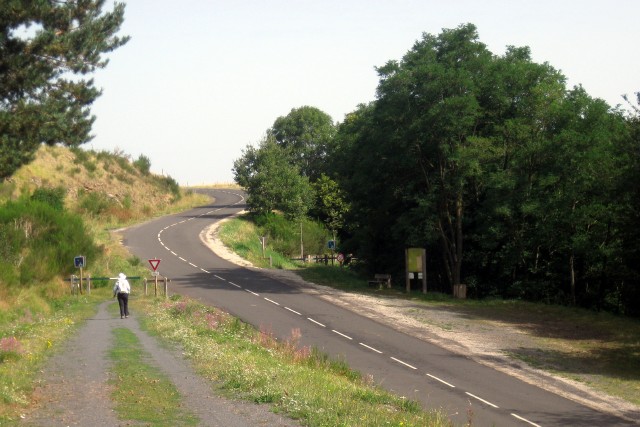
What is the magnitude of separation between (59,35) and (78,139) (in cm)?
368

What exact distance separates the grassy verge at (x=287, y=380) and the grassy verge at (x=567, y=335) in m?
7.56

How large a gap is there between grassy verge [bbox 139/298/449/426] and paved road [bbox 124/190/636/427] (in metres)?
1.41

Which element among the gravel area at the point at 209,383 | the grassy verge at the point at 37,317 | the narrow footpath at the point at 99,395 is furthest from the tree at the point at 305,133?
the narrow footpath at the point at 99,395

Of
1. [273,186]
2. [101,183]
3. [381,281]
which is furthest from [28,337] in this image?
[101,183]

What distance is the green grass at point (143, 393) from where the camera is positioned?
11.0m

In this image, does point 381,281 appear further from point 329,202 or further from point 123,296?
point 329,202

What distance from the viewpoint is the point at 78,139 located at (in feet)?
76.2

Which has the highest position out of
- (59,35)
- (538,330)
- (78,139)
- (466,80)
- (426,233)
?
(466,80)

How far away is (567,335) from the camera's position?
30.7 meters

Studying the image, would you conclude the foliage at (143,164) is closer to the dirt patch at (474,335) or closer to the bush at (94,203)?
the bush at (94,203)

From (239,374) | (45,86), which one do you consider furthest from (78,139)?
(239,374)

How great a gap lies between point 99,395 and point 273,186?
66.2 m

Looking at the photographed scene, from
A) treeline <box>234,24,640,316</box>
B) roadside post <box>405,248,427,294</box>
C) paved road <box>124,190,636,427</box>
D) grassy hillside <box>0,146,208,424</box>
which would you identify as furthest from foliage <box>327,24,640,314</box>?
grassy hillside <box>0,146,208,424</box>

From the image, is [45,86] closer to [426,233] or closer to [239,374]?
[239,374]
